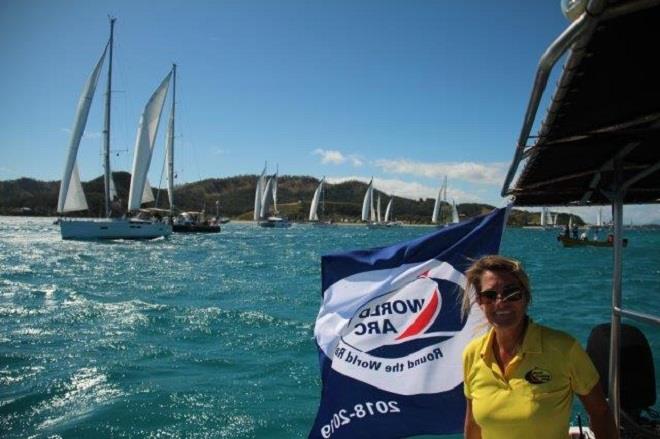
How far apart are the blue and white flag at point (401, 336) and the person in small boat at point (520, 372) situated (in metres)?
0.96

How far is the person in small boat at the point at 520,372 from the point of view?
2.25 m

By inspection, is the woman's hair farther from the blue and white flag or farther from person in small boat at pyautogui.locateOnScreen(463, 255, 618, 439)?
the blue and white flag

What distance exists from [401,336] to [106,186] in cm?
4857

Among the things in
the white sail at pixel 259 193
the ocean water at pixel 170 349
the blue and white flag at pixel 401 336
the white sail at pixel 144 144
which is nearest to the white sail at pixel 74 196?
the white sail at pixel 144 144

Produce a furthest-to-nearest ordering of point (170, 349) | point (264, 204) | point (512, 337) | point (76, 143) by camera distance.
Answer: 1. point (264, 204)
2. point (76, 143)
3. point (170, 349)
4. point (512, 337)

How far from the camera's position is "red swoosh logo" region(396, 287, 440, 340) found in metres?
3.49

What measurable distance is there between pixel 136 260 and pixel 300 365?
2331 centimetres

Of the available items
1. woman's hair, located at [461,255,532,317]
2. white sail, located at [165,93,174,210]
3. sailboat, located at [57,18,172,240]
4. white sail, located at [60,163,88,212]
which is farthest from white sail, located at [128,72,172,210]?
woman's hair, located at [461,255,532,317]

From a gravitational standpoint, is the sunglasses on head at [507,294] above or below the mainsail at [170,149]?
below

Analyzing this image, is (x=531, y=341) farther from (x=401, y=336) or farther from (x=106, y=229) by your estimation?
(x=106, y=229)

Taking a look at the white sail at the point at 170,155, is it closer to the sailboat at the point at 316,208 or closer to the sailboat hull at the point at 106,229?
the sailboat hull at the point at 106,229

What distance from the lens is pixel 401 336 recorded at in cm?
351

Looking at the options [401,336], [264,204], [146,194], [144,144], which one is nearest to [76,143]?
[144,144]

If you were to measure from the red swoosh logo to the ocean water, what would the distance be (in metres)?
3.68
